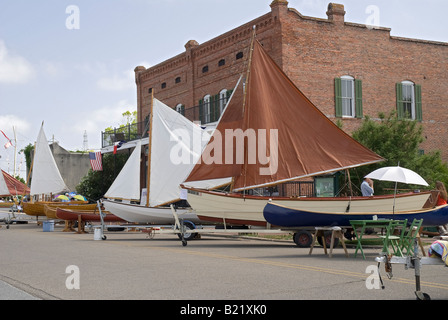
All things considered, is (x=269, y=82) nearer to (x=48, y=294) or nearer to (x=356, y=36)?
(x=48, y=294)

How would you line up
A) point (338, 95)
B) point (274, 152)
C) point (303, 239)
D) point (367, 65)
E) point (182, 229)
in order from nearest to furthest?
point (303, 239)
point (182, 229)
point (274, 152)
point (338, 95)
point (367, 65)

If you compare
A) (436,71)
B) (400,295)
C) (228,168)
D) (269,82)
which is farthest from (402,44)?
(400,295)

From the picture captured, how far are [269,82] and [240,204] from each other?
163 inches

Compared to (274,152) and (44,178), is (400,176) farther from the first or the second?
(44,178)

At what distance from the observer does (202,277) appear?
9578mm

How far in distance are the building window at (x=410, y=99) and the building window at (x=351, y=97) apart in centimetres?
290

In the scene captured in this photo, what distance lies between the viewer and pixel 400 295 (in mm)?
7629

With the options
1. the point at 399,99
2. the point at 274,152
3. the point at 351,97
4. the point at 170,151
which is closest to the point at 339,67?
the point at 351,97

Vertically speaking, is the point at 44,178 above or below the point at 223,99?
below

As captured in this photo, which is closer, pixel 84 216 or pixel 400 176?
pixel 400 176

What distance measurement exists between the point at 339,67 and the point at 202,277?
74.9 ft

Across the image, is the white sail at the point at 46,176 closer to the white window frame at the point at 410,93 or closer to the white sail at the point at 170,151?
the white sail at the point at 170,151

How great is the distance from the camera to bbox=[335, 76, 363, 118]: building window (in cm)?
3039

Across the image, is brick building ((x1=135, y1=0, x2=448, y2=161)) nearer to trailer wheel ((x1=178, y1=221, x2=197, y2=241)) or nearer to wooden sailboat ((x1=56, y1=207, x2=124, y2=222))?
wooden sailboat ((x1=56, y1=207, x2=124, y2=222))
